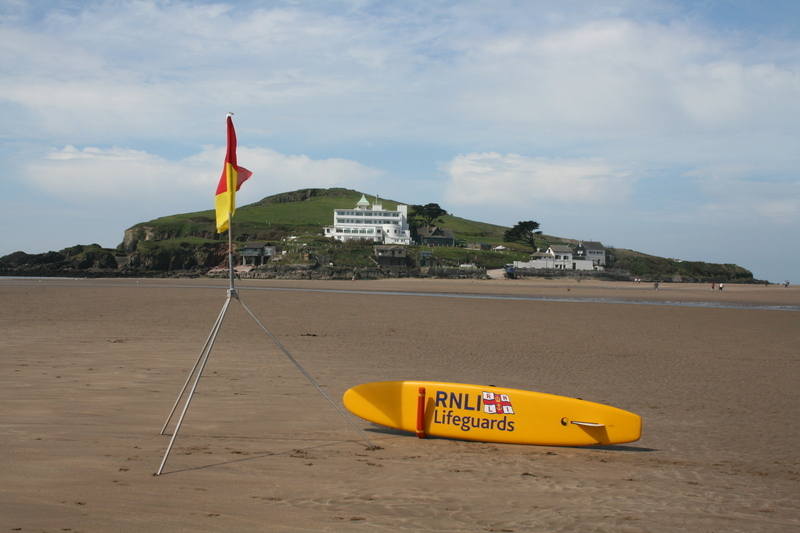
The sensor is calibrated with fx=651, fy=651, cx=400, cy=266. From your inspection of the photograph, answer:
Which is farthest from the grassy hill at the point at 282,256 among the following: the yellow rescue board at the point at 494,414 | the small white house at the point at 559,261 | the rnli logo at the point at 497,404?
the rnli logo at the point at 497,404

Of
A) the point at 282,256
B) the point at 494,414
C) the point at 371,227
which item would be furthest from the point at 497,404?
the point at 371,227

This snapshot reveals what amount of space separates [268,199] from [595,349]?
611ft

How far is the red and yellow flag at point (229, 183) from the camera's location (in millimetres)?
6996

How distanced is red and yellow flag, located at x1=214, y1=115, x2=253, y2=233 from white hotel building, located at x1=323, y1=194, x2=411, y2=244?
339 feet

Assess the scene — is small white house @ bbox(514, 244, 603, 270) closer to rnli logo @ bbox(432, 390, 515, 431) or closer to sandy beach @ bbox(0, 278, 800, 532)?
sandy beach @ bbox(0, 278, 800, 532)

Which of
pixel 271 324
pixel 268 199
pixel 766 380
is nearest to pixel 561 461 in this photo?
pixel 766 380

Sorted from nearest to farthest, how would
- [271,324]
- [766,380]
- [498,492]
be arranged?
[498,492]
[766,380]
[271,324]

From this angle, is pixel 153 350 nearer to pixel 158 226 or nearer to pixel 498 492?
pixel 498 492

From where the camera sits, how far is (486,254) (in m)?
110

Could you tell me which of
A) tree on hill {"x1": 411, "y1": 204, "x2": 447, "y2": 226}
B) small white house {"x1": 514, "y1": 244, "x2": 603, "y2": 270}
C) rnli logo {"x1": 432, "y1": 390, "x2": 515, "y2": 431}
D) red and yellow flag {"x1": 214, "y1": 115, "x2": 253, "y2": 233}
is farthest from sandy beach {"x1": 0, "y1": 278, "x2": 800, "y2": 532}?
tree on hill {"x1": 411, "y1": 204, "x2": 447, "y2": 226}

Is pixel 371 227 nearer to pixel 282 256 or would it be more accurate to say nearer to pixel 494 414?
pixel 282 256

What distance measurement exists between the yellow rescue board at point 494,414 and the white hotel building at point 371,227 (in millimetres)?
102707

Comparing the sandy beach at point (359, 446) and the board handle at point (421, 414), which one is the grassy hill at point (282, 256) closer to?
the sandy beach at point (359, 446)

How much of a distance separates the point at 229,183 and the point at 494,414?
13.3 ft
